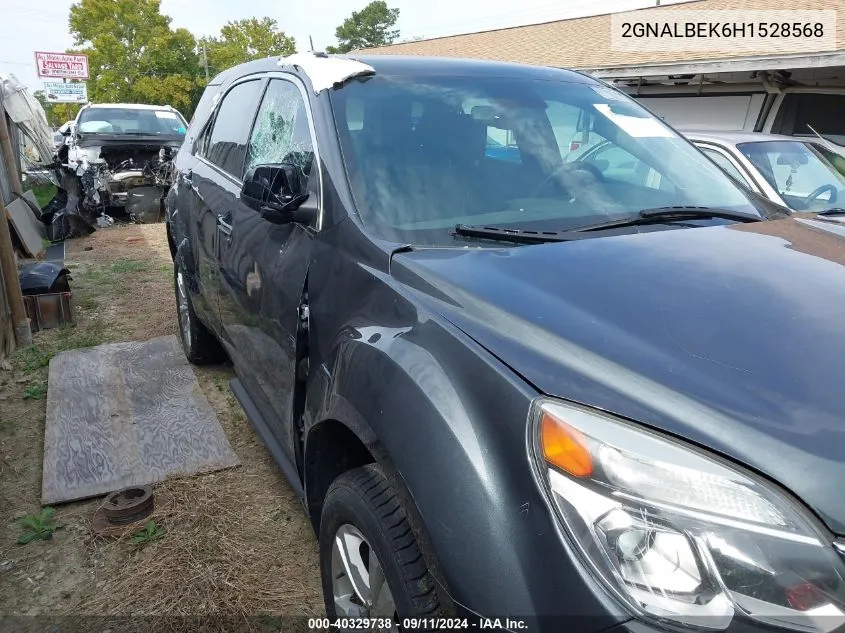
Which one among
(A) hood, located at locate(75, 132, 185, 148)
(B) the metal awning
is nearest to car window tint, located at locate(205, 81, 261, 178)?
(B) the metal awning

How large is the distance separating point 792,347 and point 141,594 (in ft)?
7.87

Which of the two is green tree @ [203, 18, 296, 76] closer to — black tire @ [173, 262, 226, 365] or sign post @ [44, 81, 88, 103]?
sign post @ [44, 81, 88, 103]

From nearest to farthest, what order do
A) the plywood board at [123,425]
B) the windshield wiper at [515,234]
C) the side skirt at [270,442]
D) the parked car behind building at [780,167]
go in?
the windshield wiper at [515,234] → the side skirt at [270,442] → the plywood board at [123,425] → the parked car behind building at [780,167]

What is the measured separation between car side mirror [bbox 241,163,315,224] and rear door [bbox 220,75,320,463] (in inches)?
1.7

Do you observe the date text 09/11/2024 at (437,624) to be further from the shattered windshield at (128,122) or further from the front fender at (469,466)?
the shattered windshield at (128,122)

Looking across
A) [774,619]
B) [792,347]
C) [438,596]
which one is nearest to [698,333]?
[792,347]

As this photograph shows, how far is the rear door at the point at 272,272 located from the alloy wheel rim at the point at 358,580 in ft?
1.99

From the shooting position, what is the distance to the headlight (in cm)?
111

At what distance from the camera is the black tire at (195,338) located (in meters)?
4.58

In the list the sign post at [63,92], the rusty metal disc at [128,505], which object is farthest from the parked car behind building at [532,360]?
the sign post at [63,92]

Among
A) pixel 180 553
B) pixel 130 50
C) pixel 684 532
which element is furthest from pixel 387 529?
pixel 130 50

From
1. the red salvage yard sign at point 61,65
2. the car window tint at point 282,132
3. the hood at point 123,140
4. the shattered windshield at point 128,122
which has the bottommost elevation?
the car window tint at point 282,132

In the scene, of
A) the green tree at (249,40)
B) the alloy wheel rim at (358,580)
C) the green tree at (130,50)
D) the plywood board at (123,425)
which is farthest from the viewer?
the green tree at (249,40)

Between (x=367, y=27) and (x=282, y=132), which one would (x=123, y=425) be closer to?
(x=282, y=132)
